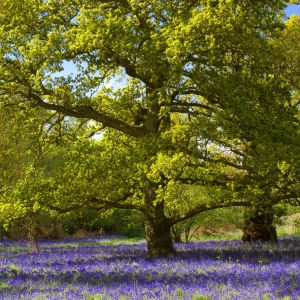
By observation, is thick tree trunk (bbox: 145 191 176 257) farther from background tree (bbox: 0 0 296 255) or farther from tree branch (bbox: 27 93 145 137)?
tree branch (bbox: 27 93 145 137)

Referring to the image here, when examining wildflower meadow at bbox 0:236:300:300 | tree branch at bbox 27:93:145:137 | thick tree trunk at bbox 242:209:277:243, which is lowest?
wildflower meadow at bbox 0:236:300:300

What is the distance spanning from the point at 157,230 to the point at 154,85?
4.86 metres

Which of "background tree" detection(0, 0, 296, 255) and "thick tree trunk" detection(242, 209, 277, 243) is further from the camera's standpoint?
"thick tree trunk" detection(242, 209, 277, 243)

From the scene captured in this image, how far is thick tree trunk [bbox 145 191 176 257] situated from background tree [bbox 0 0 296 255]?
0.11 feet

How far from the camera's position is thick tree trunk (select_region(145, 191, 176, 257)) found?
14398 millimetres

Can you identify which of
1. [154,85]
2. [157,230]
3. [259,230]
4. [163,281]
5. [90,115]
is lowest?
[163,281]

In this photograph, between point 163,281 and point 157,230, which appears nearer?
point 163,281

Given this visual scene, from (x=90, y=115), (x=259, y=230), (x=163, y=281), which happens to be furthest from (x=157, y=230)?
(x=259, y=230)

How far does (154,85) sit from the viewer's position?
14.1m

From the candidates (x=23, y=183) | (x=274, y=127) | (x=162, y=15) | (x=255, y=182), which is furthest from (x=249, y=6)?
(x=23, y=183)

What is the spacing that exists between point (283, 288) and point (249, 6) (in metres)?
8.44

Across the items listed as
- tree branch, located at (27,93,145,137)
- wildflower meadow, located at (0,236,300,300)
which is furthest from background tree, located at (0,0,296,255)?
wildflower meadow, located at (0,236,300,300)

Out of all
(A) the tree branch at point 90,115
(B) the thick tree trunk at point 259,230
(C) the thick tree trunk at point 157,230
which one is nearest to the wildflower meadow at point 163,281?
(C) the thick tree trunk at point 157,230

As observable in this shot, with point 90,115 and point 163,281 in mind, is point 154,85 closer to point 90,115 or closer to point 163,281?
point 90,115
